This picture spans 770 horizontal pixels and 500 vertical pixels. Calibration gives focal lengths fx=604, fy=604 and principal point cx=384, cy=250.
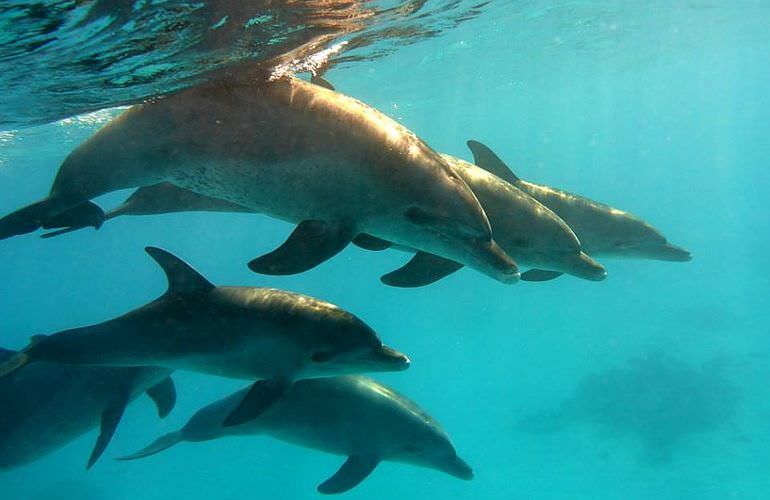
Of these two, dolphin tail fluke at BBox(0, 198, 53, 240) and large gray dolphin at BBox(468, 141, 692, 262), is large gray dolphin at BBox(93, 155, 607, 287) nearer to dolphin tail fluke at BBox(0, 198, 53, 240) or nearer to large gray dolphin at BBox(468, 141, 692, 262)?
dolphin tail fluke at BBox(0, 198, 53, 240)

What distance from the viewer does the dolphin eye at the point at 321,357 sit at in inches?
244

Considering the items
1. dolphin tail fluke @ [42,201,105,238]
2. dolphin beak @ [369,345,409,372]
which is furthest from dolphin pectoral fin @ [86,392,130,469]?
dolphin beak @ [369,345,409,372]

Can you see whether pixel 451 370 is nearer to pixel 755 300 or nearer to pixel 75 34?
pixel 755 300

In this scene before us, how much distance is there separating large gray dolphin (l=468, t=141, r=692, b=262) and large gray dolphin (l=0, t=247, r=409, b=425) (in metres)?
2.95

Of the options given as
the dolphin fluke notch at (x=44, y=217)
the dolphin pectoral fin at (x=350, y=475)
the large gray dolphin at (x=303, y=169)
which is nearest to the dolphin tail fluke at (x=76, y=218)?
the dolphin fluke notch at (x=44, y=217)

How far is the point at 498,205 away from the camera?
5.98 m

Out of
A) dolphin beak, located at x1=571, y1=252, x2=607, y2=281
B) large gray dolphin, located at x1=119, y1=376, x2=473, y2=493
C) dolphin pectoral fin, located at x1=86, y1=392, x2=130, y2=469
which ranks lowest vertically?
large gray dolphin, located at x1=119, y1=376, x2=473, y2=493

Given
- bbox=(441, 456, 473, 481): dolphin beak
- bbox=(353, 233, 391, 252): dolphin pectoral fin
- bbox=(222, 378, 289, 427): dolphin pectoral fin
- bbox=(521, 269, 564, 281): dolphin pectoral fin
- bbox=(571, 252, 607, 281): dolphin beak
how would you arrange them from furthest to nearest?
bbox=(441, 456, 473, 481): dolphin beak < bbox=(521, 269, 564, 281): dolphin pectoral fin < bbox=(571, 252, 607, 281): dolphin beak < bbox=(222, 378, 289, 427): dolphin pectoral fin < bbox=(353, 233, 391, 252): dolphin pectoral fin

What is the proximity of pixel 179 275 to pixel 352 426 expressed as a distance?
444cm

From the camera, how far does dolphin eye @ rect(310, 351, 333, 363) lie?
6207 mm

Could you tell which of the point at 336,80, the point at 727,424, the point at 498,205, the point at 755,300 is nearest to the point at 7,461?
the point at 498,205

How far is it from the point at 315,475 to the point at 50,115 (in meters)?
21.8

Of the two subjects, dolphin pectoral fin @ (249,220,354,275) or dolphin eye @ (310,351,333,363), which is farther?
dolphin eye @ (310,351,333,363)

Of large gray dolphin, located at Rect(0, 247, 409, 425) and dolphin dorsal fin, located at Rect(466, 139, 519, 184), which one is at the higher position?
dolphin dorsal fin, located at Rect(466, 139, 519, 184)
